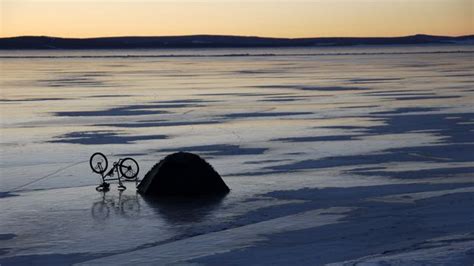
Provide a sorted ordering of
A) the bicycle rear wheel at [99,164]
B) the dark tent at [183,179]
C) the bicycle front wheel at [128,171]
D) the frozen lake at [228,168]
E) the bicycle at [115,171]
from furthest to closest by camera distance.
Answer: the bicycle front wheel at [128,171]
the bicycle rear wheel at [99,164]
the bicycle at [115,171]
the dark tent at [183,179]
the frozen lake at [228,168]

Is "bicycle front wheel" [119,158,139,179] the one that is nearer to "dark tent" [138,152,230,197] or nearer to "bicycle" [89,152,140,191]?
"bicycle" [89,152,140,191]

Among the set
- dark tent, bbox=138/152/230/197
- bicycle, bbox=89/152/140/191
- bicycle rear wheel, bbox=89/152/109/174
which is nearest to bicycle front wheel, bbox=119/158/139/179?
bicycle, bbox=89/152/140/191

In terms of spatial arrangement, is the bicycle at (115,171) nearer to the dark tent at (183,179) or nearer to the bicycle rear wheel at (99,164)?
the bicycle rear wheel at (99,164)

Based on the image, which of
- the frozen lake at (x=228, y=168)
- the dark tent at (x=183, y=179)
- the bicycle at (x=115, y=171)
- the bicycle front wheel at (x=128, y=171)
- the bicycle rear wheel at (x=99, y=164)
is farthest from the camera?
the bicycle front wheel at (x=128, y=171)

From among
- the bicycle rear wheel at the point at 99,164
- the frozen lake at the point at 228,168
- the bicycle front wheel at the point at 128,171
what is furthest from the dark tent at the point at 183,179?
the bicycle rear wheel at the point at 99,164

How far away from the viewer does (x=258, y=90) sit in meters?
45.3

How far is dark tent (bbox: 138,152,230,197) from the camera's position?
48.8ft

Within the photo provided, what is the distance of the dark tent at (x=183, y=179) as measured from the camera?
14.9 meters

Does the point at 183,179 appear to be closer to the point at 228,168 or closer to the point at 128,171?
the point at 128,171

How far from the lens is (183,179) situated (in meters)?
14.9

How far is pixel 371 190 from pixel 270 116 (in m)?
14.2

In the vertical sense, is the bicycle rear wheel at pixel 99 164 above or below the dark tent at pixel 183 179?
above

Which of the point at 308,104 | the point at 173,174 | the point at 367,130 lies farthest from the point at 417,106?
the point at 173,174

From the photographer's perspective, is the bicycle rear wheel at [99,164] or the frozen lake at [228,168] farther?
the bicycle rear wheel at [99,164]
